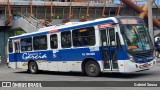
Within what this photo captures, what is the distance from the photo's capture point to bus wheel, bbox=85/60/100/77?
16703 mm

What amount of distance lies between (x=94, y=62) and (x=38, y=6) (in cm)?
3535

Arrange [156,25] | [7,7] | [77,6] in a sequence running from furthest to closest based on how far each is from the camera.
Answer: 1. [156,25]
2. [77,6]
3. [7,7]

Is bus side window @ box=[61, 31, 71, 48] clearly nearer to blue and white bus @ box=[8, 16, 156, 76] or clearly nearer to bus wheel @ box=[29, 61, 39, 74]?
blue and white bus @ box=[8, 16, 156, 76]

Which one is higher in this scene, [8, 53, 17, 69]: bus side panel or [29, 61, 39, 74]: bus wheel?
[8, 53, 17, 69]: bus side panel

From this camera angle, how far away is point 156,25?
57.9m

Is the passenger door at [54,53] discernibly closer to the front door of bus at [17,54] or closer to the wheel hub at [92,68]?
the wheel hub at [92,68]

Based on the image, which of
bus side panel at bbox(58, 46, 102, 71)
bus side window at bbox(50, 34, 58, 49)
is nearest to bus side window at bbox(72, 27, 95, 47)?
bus side panel at bbox(58, 46, 102, 71)

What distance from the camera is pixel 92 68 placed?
1702 centimetres

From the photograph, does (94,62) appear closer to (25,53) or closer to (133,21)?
(133,21)

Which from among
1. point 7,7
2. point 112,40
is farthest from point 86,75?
point 7,7

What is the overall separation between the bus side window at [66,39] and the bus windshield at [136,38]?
3465 millimetres

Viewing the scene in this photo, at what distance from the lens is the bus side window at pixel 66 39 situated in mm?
18275

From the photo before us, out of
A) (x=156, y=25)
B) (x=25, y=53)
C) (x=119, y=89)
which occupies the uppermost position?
(x=156, y=25)

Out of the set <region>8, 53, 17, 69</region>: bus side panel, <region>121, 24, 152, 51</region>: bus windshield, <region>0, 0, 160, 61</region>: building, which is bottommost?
<region>8, 53, 17, 69</region>: bus side panel
